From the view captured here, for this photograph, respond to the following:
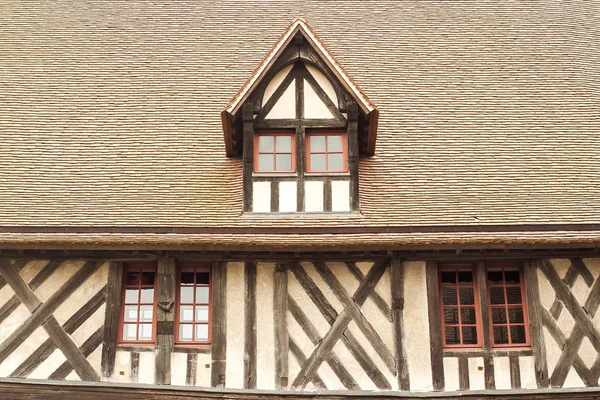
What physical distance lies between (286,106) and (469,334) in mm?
4027

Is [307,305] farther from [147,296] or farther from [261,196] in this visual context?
[147,296]

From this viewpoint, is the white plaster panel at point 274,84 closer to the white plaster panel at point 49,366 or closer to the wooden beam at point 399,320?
the wooden beam at point 399,320

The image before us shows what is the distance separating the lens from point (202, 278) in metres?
9.87

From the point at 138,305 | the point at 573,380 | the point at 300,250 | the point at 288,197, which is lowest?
the point at 573,380

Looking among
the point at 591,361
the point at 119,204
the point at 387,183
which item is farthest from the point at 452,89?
the point at 119,204

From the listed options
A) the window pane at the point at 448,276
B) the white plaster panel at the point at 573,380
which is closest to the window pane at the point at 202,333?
the window pane at the point at 448,276

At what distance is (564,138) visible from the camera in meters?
11.5

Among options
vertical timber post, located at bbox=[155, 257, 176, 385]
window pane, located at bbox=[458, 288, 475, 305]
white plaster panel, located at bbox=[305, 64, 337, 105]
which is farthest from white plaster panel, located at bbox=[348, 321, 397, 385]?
white plaster panel, located at bbox=[305, 64, 337, 105]

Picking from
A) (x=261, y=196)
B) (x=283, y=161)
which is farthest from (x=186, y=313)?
(x=283, y=161)

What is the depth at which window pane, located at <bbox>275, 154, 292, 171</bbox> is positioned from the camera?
10281 mm

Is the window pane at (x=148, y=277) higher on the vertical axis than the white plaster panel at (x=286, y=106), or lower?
lower

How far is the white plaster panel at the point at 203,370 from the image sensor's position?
30.6ft

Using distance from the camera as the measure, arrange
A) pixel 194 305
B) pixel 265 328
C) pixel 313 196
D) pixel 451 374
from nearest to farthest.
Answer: pixel 451 374 < pixel 265 328 < pixel 194 305 < pixel 313 196

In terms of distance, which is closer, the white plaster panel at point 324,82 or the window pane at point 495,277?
the window pane at point 495,277
